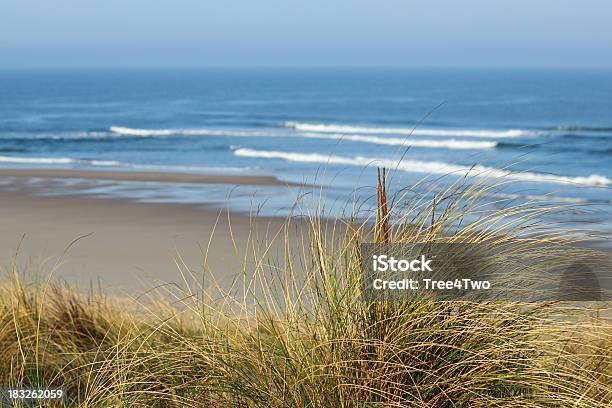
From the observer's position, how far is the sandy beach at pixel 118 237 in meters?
10.8

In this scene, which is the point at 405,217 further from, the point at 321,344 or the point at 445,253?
the point at 321,344

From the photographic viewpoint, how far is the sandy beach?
35.4 ft

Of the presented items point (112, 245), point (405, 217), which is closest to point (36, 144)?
point (112, 245)

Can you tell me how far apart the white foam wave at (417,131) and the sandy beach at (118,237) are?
23.5 meters

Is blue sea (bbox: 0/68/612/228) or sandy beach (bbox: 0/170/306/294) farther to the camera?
blue sea (bbox: 0/68/612/228)

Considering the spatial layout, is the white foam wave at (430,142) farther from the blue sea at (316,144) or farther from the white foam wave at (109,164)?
the white foam wave at (109,164)

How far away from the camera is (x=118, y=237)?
14.4 m

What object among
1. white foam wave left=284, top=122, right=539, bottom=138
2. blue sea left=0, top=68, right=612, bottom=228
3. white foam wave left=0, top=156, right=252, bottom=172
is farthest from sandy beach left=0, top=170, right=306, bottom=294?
white foam wave left=284, top=122, right=539, bottom=138

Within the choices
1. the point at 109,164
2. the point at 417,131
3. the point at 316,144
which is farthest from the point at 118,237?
the point at 417,131

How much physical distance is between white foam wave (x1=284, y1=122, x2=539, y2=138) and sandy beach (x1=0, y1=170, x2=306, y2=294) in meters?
23.5

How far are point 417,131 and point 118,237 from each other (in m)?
30.5

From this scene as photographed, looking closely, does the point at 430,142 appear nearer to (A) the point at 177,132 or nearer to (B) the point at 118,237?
(A) the point at 177,132

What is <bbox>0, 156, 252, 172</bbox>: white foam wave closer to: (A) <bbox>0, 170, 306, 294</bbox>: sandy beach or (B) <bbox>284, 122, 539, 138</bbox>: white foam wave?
(A) <bbox>0, 170, 306, 294</bbox>: sandy beach

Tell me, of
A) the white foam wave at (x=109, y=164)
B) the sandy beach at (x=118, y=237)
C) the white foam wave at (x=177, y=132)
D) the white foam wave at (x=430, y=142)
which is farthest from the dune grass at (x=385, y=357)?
the white foam wave at (x=177, y=132)
